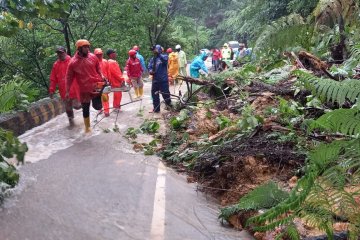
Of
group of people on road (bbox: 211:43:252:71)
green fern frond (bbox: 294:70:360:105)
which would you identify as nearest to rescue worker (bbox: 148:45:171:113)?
green fern frond (bbox: 294:70:360:105)

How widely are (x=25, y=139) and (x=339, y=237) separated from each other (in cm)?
598

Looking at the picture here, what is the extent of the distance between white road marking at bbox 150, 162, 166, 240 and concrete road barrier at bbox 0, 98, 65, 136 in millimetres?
3226

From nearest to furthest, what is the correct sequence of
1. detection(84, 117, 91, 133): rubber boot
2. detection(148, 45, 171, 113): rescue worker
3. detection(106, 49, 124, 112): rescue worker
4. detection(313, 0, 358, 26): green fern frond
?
detection(313, 0, 358, 26): green fern frond
detection(84, 117, 91, 133): rubber boot
detection(148, 45, 171, 113): rescue worker
detection(106, 49, 124, 112): rescue worker

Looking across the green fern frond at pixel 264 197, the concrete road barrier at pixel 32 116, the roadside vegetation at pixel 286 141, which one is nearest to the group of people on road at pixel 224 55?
the roadside vegetation at pixel 286 141

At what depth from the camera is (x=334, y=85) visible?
2727mm

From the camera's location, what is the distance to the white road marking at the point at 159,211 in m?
3.97

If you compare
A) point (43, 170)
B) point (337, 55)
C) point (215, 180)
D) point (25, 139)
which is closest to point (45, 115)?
point (25, 139)

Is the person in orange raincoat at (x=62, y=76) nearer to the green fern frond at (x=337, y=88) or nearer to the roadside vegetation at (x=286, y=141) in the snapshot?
the roadside vegetation at (x=286, y=141)

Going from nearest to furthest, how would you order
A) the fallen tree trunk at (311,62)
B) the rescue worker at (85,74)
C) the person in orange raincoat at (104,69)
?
1. the fallen tree trunk at (311,62)
2. the rescue worker at (85,74)
3. the person in orange raincoat at (104,69)

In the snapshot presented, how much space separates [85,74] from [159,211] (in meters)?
Answer: 4.18

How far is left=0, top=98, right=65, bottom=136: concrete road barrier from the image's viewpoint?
7602 mm

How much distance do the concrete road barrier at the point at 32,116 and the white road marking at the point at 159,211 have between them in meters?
3.23

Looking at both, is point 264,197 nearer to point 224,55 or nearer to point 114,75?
point 114,75

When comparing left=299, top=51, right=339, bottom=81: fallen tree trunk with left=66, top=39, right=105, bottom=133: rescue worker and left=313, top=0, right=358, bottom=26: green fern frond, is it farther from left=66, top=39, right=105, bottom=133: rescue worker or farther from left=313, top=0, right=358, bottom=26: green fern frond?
left=66, top=39, right=105, bottom=133: rescue worker
